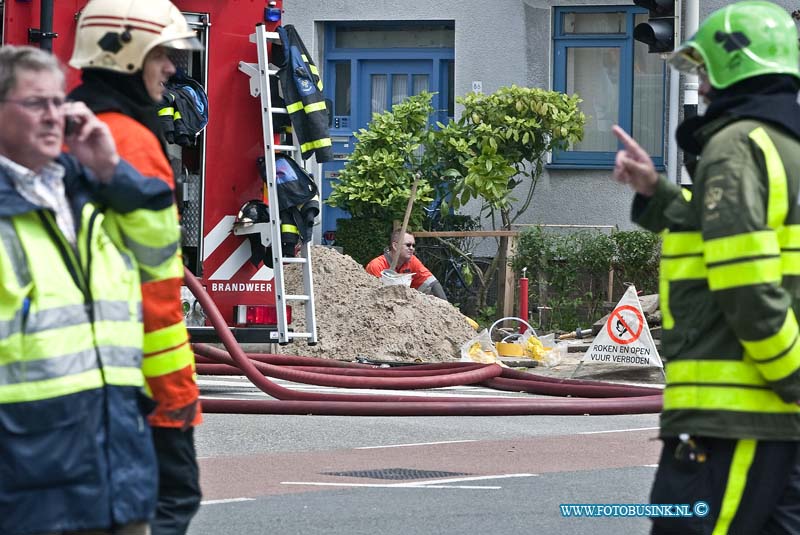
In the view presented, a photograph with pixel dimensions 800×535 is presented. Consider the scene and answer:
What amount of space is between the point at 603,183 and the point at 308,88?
9.94 m

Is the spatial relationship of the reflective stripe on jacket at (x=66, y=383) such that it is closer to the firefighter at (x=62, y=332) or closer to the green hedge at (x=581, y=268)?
the firefighter at (x=62, y=332)

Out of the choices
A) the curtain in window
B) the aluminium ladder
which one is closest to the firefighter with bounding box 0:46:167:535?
the aluminium ladder

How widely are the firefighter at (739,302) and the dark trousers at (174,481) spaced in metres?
1.30

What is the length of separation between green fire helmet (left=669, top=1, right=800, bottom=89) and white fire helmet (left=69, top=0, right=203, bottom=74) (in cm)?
145

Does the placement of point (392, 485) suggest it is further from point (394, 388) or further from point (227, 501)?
point (394, 388)

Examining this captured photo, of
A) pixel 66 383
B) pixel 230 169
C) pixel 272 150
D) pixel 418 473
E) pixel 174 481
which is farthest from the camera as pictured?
pixel 230 169

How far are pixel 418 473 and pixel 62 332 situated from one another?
16.2 ft

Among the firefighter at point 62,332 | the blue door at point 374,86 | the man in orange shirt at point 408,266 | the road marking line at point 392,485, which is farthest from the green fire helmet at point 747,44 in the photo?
the blue door at point 374,86

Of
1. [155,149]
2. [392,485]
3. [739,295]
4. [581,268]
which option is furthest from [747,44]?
[581,268]

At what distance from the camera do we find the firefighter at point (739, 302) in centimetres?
386

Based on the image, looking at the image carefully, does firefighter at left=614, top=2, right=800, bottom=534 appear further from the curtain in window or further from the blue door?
the blue door

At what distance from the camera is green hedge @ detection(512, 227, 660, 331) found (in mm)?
18109

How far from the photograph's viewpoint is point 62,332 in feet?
11.8

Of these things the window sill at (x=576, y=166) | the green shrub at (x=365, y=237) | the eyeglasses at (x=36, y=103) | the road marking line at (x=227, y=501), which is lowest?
the road marking line at (x=227, y=501)
